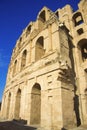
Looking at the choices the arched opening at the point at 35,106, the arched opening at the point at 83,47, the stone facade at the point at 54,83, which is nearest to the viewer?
the stone facade at the point at 54,83

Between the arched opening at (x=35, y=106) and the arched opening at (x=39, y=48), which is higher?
the arched opening at (x=39, y=48)

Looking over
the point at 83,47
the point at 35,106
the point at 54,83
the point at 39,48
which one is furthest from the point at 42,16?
the point at 35,106

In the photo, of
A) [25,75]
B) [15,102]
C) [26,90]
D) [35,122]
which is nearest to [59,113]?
[35,122]

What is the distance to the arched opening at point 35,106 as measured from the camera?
376 inches

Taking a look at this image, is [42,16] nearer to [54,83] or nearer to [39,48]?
[39,48]

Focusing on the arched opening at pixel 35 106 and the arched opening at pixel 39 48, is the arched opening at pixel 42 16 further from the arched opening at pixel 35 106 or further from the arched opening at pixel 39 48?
the arched opening at pixel 35 106

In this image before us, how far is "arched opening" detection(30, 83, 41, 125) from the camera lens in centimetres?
956

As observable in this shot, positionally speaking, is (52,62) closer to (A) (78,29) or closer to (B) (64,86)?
(B) (64,86)

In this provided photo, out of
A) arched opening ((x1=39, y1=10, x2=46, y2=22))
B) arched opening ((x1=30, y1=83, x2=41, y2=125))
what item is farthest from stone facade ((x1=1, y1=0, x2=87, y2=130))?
arched opening ((x1=39, y1=10, x2=46, y2=22))

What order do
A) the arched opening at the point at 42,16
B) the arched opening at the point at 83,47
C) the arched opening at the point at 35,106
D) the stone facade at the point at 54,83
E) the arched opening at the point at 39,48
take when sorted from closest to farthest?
1. the stone facade at the point at 54,83
2. the arched opening at the point at 35,106
3. the arched opening at the point at 39,48
4. the arched opening at the point at 83,47
5. the arched opening at the point at 42,16

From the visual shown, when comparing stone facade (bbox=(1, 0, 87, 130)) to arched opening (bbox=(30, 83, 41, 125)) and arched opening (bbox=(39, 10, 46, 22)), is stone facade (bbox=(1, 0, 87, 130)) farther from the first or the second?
arched opening (bbox=(39, 10, 46, 22))

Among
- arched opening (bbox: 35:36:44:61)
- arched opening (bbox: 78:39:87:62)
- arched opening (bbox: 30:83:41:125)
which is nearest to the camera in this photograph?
arched opening (bbox: 30:83:41:125)

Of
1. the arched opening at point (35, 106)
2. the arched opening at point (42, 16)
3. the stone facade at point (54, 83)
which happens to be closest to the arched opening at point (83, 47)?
the stone facade at point (54, 83)

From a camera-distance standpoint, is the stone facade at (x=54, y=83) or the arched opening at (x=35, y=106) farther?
the arched opening at (x=35, y=106)
